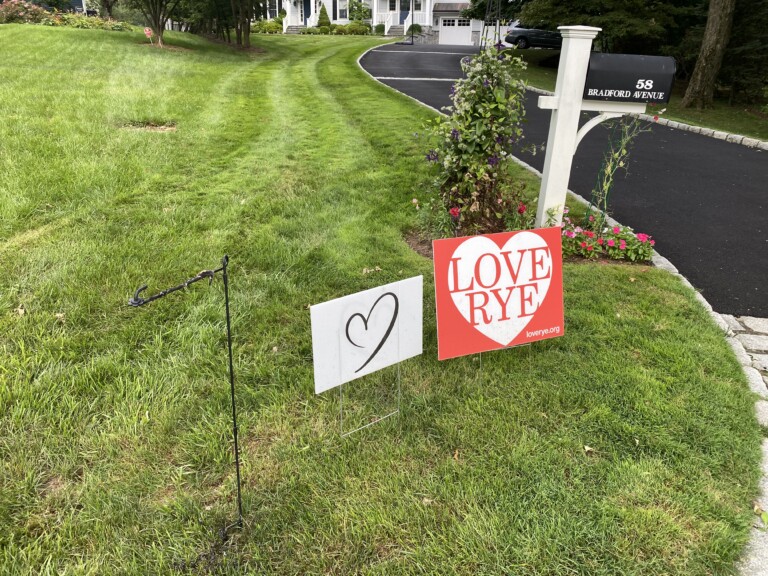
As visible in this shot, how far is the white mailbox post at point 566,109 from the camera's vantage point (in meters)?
3.86

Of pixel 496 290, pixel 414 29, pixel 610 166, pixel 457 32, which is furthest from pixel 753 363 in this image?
pixel 457 32

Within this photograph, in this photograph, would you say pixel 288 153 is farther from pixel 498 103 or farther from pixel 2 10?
pixel 2 10

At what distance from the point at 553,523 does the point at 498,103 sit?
3.15 meters

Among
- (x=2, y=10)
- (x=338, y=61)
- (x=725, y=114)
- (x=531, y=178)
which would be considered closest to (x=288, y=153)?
(x=531, y=178)

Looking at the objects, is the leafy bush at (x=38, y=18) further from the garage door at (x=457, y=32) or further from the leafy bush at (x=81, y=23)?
the garage door at (x=457, y=32)

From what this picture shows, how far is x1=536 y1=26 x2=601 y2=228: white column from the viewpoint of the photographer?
3.85 m

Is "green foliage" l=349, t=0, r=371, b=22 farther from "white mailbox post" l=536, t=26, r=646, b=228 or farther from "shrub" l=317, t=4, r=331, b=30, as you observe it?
"white mailbox post" l=536, t=26, r=646, b=228

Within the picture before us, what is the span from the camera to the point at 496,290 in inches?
108

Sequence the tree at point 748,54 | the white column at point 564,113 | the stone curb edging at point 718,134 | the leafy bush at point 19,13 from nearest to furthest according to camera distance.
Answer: the white column at point 564,113 < the stone curb edging at point 718,134 < the tree at point 748,54 < the leafy bush at point 19,13

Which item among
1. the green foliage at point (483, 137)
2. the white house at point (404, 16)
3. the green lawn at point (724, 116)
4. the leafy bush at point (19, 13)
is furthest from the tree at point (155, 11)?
the white house at point (404, 16)

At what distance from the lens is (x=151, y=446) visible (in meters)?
2.34

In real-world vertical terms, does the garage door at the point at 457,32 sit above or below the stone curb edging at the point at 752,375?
above

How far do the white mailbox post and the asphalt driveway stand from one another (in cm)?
129

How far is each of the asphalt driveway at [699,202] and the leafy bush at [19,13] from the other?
67.4 ft
